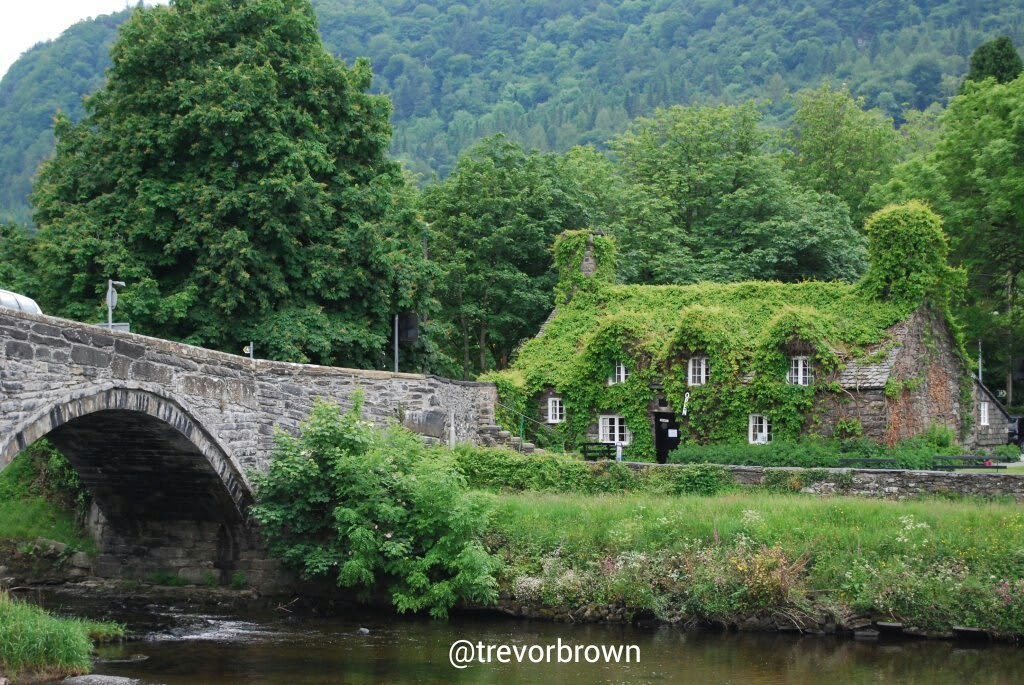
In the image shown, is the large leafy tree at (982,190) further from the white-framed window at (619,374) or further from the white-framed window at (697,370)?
the white-framed window at (619,374)

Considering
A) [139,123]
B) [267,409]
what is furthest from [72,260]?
[267,409]

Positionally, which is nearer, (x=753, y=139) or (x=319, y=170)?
(x=319, y=170)

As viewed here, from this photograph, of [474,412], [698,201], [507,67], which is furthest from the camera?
[507,67]

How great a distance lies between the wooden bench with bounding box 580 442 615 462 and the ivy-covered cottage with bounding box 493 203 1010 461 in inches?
35.4

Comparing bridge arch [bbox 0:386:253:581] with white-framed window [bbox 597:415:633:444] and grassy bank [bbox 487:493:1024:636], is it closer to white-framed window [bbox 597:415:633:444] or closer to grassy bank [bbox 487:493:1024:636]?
grassy bank [bbox 487:493:1024:636]

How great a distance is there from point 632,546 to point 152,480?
9133 millimetres

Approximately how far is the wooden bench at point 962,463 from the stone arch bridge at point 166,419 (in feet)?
38.0

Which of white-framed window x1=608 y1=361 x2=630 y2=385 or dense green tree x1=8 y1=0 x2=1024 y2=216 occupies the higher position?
dense green tree x1=8 y1=0 x2=1024 y2=216

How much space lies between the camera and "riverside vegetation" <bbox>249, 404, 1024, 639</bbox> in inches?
805

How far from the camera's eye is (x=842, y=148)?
186 feet

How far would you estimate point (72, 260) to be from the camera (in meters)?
28.5

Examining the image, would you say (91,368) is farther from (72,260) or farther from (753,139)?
(753,139)

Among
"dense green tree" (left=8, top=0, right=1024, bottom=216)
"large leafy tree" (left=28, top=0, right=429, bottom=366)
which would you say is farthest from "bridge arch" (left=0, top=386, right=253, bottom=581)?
"dense green tree" (left=8, top=0, right=1024, bottom=216)

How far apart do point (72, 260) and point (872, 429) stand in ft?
66.6
